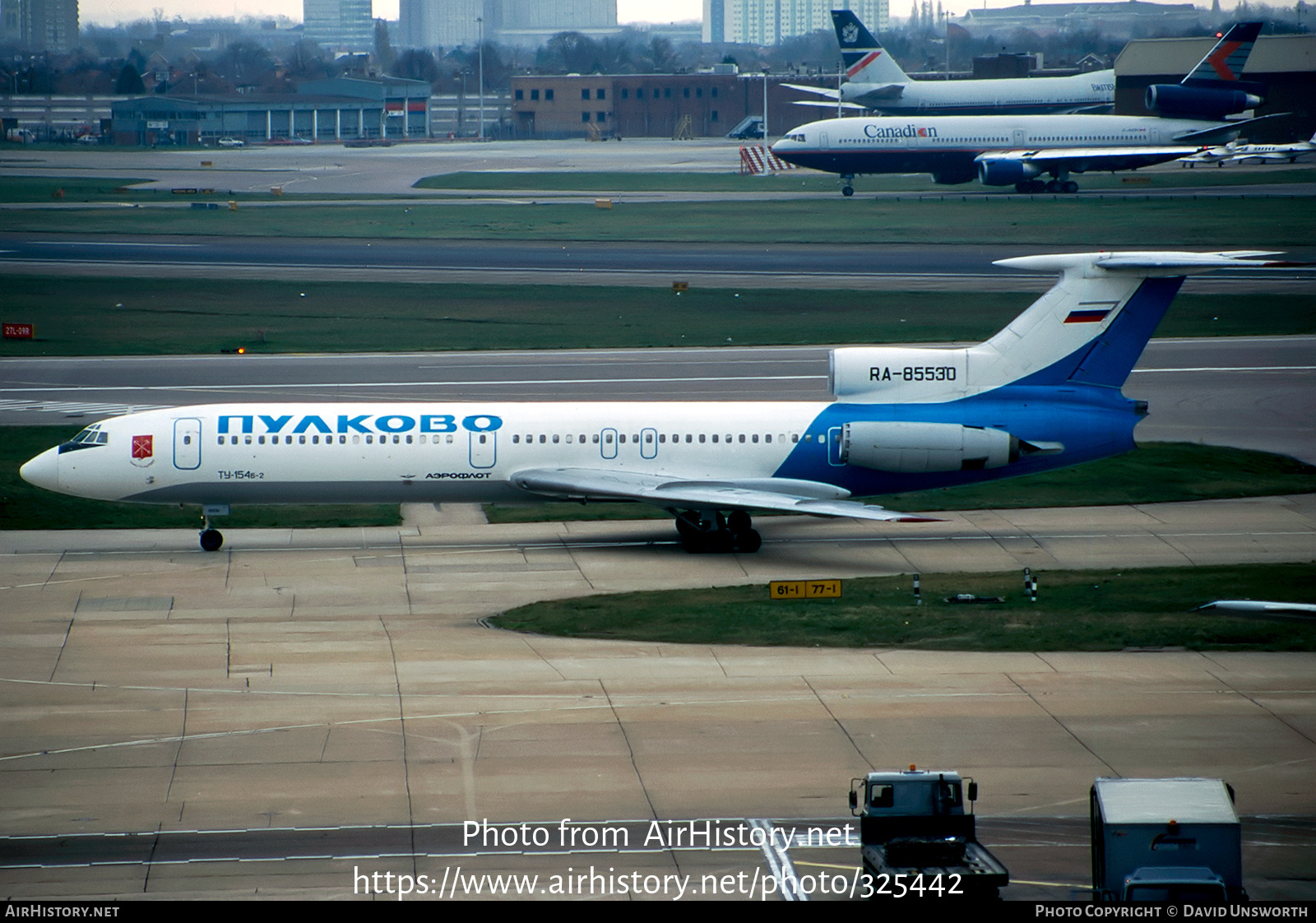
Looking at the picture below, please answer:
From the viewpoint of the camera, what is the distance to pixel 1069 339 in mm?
39438

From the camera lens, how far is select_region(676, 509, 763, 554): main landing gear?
39.5m

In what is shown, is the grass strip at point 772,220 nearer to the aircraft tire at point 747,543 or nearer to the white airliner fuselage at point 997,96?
the white airliner fuselage at point 997,96

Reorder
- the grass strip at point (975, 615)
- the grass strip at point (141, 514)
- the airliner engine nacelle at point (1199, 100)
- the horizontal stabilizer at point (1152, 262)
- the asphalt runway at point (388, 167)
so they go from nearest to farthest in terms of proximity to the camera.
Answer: the grass strip at point (975, 615) < the horizontal stabilizer at point (1152, 262) < the grass strip at point (141, 514) < the airliner engine nacelle at point (1199, 100) < the asphalt runway at point (388, 167)

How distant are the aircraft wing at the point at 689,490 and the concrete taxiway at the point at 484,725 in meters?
1.73

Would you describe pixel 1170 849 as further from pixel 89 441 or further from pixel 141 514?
pixel 141 514

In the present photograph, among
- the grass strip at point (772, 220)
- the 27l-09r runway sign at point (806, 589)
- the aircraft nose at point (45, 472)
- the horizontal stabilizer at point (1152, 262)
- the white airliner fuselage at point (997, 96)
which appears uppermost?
the white airliner fuselage at point (997, 96)

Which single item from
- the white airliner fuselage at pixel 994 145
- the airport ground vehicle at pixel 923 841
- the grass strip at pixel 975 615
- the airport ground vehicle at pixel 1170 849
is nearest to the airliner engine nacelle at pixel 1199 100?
the white airliner fuselage at pixel 994 145

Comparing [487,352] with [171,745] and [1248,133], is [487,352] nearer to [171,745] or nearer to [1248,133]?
[171,745]

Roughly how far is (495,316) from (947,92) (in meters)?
81.0

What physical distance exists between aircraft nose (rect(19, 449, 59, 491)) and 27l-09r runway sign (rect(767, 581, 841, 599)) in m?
20.3

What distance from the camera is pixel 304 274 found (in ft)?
292

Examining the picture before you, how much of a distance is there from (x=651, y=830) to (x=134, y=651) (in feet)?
46.8

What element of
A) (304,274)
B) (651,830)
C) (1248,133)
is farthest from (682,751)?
(1248,133)

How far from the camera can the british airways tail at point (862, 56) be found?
14588 cm
